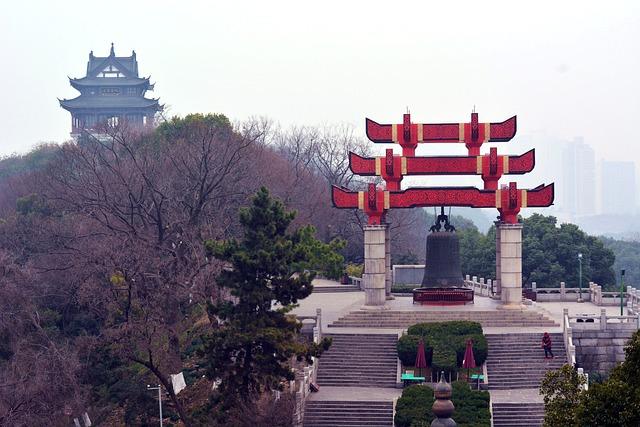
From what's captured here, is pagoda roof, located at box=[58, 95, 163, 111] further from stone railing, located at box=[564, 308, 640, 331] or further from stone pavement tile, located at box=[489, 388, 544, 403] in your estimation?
stone pavement tile, located at box=[489, 388, 544, 403]

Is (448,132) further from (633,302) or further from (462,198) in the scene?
(633,302)

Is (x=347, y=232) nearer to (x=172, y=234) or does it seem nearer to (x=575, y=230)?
(x=575, y=230)

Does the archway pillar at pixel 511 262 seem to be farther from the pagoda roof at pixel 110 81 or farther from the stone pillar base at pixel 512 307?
the pagoda roof at pixel 110 81

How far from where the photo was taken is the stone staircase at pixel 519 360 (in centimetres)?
3356

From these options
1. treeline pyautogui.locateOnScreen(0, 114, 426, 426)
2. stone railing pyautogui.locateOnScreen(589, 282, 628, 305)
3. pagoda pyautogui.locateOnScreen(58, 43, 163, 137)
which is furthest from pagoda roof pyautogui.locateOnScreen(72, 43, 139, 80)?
stone railing pyautogui.locateOnScreen(589, 282, 628, 305)

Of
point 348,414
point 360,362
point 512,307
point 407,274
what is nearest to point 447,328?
point 360,362

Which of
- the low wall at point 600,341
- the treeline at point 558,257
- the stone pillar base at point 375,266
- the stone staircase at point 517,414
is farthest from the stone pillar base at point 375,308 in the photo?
the treeline at point 558,257

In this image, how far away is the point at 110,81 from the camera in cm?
11475

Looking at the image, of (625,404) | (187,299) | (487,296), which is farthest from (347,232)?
(625,404)

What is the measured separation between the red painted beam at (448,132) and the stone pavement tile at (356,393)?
9481 mm

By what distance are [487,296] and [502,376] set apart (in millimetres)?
11831

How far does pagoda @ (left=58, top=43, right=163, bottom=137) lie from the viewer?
11181cm

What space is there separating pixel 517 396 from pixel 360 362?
4936mm

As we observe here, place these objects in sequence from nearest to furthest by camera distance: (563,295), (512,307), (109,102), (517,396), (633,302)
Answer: (517,396), (512,307), (633,302), (563,295), (109,102)
